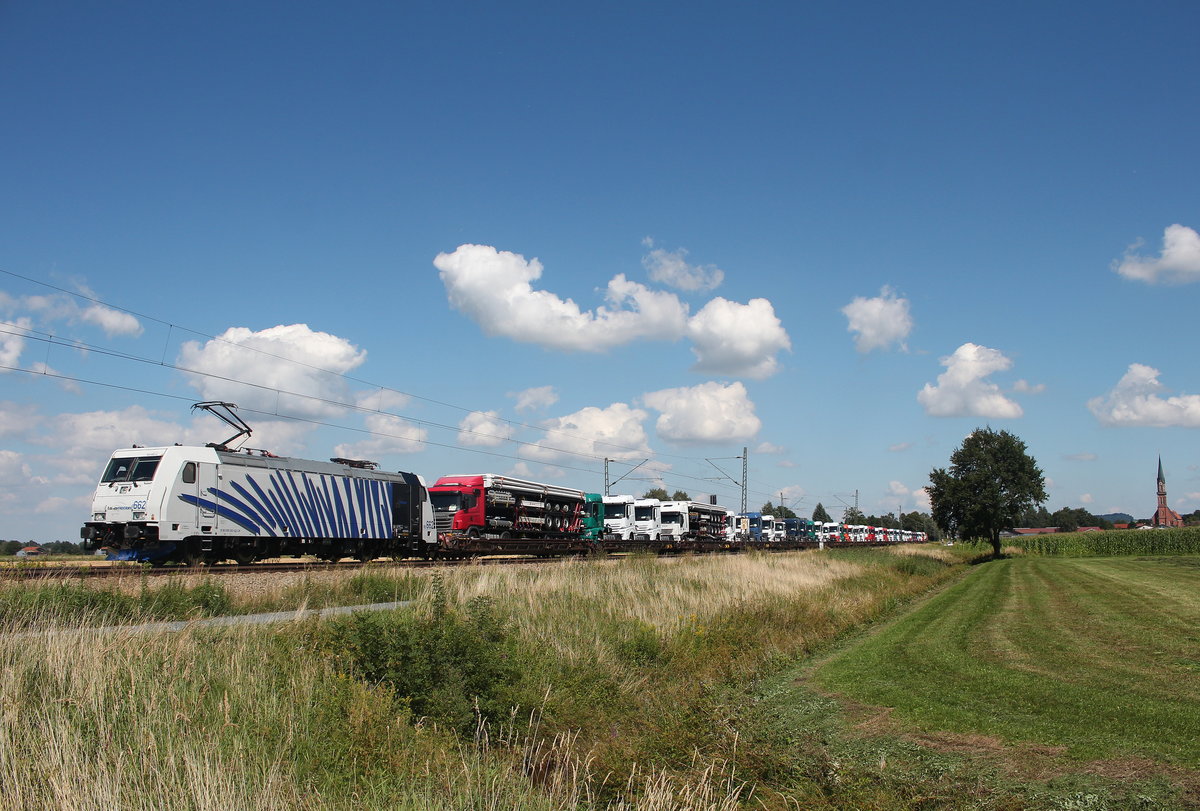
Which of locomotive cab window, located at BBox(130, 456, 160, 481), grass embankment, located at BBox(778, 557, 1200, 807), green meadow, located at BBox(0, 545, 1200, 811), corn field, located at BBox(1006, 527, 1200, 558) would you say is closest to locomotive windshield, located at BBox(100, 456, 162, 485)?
locomotive cab window, located at BBox(130, 456, 160, 481)

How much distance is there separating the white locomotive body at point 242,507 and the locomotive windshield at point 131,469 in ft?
0.10

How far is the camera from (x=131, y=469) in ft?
76.4

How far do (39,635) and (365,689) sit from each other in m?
3.64

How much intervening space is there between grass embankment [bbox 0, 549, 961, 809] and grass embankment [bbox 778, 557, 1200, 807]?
166 cm

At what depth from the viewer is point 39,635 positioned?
28.0 ft

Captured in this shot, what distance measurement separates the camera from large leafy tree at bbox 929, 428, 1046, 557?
71000 mm

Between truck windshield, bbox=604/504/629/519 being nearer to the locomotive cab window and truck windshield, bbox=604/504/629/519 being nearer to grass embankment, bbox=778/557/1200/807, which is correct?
the locomotive cab window

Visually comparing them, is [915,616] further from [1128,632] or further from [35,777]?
[35,777]

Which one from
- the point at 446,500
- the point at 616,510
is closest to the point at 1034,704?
the point at 446,500

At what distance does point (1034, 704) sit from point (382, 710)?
790 centimetres

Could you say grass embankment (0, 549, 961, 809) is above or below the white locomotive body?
below

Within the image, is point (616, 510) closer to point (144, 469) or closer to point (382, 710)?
point (144, 469)

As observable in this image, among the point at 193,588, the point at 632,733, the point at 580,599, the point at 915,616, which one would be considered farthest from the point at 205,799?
the point at 915,616

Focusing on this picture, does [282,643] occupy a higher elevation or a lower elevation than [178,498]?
lower
